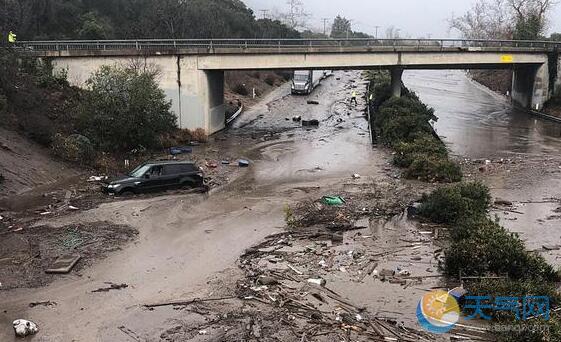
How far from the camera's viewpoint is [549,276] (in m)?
14.8

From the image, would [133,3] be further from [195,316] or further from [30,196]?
[195,316]

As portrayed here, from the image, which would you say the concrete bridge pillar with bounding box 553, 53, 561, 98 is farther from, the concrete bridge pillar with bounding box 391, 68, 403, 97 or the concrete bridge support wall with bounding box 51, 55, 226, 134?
the concrete bridge support wall with bounding box 51, 55, 226, 134

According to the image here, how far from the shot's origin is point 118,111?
31172 mm

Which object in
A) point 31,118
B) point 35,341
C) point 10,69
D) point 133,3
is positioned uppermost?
point 133,3

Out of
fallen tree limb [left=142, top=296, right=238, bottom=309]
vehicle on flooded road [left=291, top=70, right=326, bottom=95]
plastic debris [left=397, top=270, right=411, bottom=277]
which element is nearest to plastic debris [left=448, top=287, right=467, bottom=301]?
plastic debris [left=397, top=270, right=411, bottom=277]

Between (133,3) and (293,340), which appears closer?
(293,340)

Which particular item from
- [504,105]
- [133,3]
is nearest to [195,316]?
[504,105]

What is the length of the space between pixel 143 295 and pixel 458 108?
56.1 meters

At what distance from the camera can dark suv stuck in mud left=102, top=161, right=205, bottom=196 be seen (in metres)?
23.8

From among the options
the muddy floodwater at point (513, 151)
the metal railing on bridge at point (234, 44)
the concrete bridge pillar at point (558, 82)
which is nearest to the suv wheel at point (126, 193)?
the muddy floodwater at point (513, 151)

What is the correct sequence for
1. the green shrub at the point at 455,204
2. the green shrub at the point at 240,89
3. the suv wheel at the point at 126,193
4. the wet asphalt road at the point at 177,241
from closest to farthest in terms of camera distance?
the wet asphalt road at the point at 177,241 < the green shrub at the point at 455,204 < the suv wheel at the point at 126,193 < the green shrub at the point at 240,89

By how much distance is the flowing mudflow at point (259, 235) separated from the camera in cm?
1270

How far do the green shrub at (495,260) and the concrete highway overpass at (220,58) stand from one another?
27.6 meters

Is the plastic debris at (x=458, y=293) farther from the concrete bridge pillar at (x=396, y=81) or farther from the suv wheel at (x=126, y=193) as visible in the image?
the concrete bridge pillar at (x=396, y=81)
